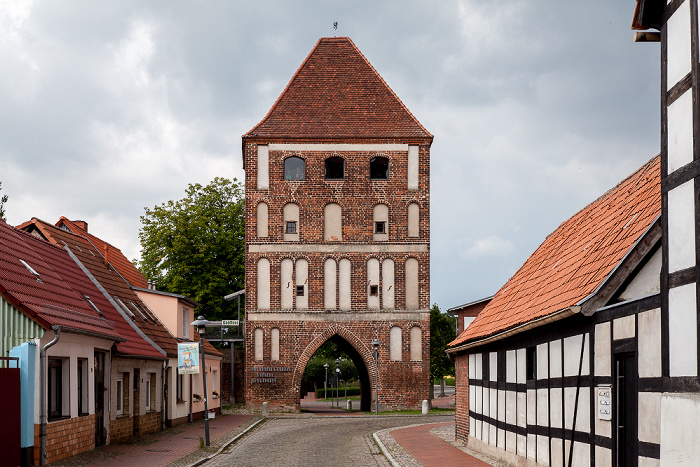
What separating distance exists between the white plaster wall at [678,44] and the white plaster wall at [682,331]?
198 cm

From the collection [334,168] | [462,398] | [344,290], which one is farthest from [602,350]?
[334,168]

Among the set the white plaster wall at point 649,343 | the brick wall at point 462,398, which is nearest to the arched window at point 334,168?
the brick wall at point 462,398

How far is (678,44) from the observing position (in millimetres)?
7805

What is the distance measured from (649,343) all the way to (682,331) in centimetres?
130

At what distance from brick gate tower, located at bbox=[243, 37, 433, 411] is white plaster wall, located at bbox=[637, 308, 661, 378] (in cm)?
2946

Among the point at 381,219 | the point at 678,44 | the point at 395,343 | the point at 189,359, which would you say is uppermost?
the point at 381,219

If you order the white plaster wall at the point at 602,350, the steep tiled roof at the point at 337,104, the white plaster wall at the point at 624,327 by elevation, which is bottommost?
the white plaster wall at the point at 602,350

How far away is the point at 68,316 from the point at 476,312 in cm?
1458

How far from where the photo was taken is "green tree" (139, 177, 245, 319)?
48125 mm

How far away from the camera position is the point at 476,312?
2742cm

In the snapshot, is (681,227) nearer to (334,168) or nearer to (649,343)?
(649,343)

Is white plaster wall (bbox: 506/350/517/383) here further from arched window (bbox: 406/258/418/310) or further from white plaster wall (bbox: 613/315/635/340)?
arched window (bbox: 406/258/418/310)

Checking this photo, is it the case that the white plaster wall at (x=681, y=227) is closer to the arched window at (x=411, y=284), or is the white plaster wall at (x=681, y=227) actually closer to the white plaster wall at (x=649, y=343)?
the white plaster wall at (x=649, y=343)

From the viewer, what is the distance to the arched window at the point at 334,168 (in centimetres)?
3934
